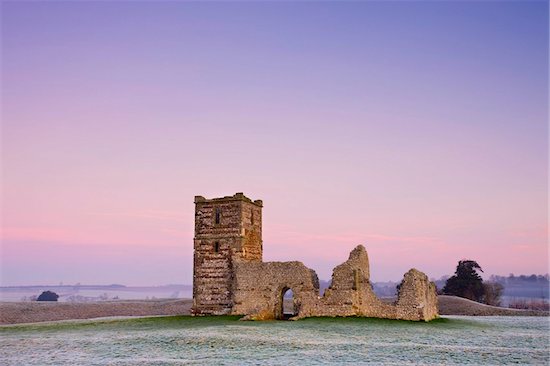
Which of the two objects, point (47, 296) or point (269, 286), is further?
point (47, 296)

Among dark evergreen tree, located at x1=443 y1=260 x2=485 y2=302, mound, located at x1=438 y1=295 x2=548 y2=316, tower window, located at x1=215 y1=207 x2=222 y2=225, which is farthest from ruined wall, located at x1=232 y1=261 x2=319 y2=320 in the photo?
dark evergreen tree, located at x1=443 y1=260 x2=485 y2=302

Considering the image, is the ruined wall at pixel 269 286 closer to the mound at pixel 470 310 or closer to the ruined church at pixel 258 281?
the ruined church at pixel 258 281

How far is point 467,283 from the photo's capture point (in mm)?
72500

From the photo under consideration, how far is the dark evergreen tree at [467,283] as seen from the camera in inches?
2847

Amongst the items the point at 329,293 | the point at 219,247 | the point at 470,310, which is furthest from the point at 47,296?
the point at 329,293

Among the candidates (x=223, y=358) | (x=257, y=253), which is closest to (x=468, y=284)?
(x=257, y=253)

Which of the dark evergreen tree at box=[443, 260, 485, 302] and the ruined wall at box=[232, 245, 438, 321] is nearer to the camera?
the ruined wall at box=[232, 245, 438, 321]

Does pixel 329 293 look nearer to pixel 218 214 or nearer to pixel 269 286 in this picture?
pixel 269 286

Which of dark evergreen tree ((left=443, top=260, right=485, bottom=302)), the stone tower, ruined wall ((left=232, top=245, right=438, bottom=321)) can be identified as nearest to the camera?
ruined wall ((left=232, top=245, right=438, bottom=321))

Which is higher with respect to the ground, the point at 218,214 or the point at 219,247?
the point at 218,214

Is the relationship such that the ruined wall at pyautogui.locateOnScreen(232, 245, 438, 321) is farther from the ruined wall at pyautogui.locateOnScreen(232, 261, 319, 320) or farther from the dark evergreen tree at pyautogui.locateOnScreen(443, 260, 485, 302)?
the dark evergreen tree at pyautogui.locateOnScreen(443, 260, 485, 302)

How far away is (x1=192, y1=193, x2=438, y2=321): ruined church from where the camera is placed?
39156 mm

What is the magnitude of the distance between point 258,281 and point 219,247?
14.1 ft

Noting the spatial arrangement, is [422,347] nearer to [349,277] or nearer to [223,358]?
[223,358]
